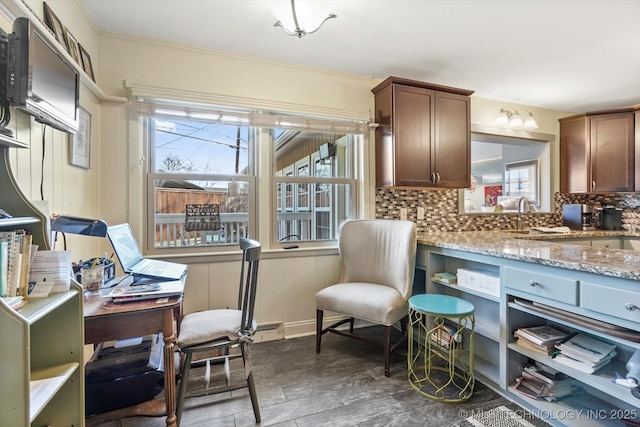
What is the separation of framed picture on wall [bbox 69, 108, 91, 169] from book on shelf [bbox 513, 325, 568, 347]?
2.77 m

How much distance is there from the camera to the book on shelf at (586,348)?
1.41 m

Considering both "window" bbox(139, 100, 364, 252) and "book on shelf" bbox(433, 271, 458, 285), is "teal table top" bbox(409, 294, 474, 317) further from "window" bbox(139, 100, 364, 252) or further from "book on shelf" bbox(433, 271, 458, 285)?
"window" bbox(139, 100, 364, 252)

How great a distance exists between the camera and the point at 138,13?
1898mm

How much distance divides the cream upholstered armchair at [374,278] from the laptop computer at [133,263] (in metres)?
1.09

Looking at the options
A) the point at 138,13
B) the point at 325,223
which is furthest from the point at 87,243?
the point at 325,223

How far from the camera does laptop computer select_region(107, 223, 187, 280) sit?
5.36 ft

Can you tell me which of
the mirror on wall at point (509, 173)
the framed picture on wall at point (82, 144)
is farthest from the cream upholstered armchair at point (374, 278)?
the framed picture on wall at point (82, 144)

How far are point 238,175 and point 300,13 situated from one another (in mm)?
1314

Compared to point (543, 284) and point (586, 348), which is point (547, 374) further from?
point (543, 284)

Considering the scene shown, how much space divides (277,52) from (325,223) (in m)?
1.54

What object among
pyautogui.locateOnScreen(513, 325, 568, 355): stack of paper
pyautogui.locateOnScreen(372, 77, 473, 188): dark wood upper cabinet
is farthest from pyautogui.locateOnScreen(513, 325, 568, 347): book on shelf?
pyautogui.locateOnScreen(372, 77, 473, 188): dark wood upper cabinet

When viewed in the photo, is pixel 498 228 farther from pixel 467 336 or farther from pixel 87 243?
pixel 87 243

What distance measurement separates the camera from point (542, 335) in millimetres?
1615

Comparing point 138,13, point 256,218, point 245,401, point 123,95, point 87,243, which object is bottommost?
point 245,401
